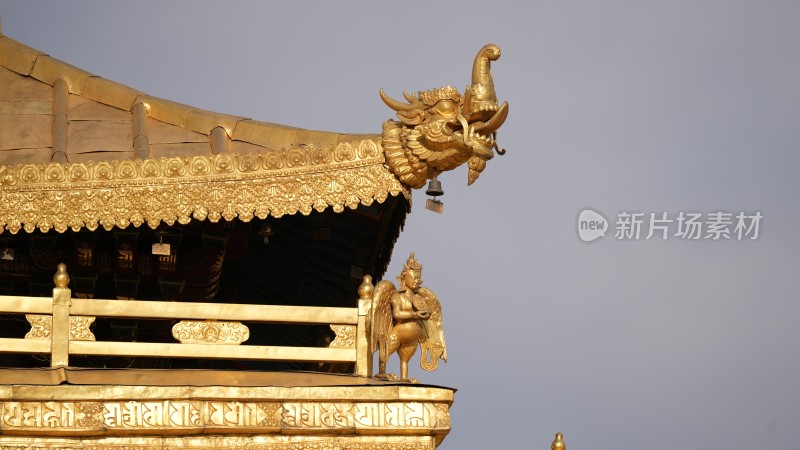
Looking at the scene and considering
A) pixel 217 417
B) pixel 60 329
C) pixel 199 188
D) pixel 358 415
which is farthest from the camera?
pixel 199 188

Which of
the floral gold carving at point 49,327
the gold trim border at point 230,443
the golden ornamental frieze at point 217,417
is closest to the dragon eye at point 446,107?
the golden ornamental frieze at point 217,417

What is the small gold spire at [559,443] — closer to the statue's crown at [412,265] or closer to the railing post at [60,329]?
the statue's crown at [412,265]

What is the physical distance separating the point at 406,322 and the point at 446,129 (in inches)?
57.3

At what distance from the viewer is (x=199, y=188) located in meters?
13.1

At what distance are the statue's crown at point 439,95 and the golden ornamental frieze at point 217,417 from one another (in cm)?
223

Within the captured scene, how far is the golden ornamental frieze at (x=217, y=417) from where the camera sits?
12.1 m

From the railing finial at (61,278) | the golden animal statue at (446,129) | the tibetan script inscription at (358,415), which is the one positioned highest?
the golden animal statue at (446,129)

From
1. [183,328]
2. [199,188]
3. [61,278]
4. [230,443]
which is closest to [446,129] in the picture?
[199,188]

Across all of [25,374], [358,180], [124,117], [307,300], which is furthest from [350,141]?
[307,300]

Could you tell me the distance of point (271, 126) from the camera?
44.6 feet

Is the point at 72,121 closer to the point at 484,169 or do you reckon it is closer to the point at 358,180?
the point at 358,180

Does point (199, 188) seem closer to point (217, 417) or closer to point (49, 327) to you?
point (49, 327)

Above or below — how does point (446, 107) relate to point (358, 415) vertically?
above

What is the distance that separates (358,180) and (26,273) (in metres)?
3.30
